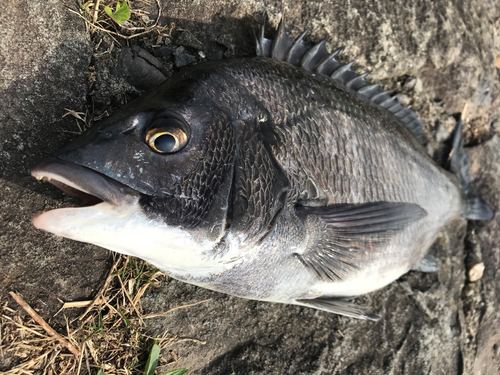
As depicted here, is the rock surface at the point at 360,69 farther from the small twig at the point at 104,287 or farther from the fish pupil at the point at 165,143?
the fish pupil at the point at 165,143

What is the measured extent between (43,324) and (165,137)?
1159 millimetres

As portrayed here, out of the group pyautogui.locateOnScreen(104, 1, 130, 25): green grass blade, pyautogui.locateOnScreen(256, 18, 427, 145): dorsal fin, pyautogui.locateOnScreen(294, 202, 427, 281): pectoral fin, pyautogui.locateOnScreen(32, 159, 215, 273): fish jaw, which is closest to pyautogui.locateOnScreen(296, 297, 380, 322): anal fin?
pyautogui.locateOnScreen(294, 202, 427, 281): pectoral fin

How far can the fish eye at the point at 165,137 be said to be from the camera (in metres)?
1.29

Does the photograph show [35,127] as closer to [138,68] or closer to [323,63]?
[138,68]

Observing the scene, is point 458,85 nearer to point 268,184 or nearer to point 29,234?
point 268,184

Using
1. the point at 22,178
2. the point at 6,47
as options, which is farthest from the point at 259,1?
the point at 22,178

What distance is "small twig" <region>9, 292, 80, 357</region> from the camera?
5.45 feet

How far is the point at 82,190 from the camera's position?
1.19 meters

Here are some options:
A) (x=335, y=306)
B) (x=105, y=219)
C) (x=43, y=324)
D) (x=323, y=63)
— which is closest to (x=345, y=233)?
(x=335, y=306)

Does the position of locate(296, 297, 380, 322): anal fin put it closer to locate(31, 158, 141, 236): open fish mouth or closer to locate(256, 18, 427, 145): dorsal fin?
locate(31, 158, 141, 236): open fish mouth

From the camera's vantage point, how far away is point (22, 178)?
5.40ft

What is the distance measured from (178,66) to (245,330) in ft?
5.42

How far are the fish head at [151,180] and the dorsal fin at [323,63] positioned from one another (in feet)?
2.57

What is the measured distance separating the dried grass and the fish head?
1.97 ft
